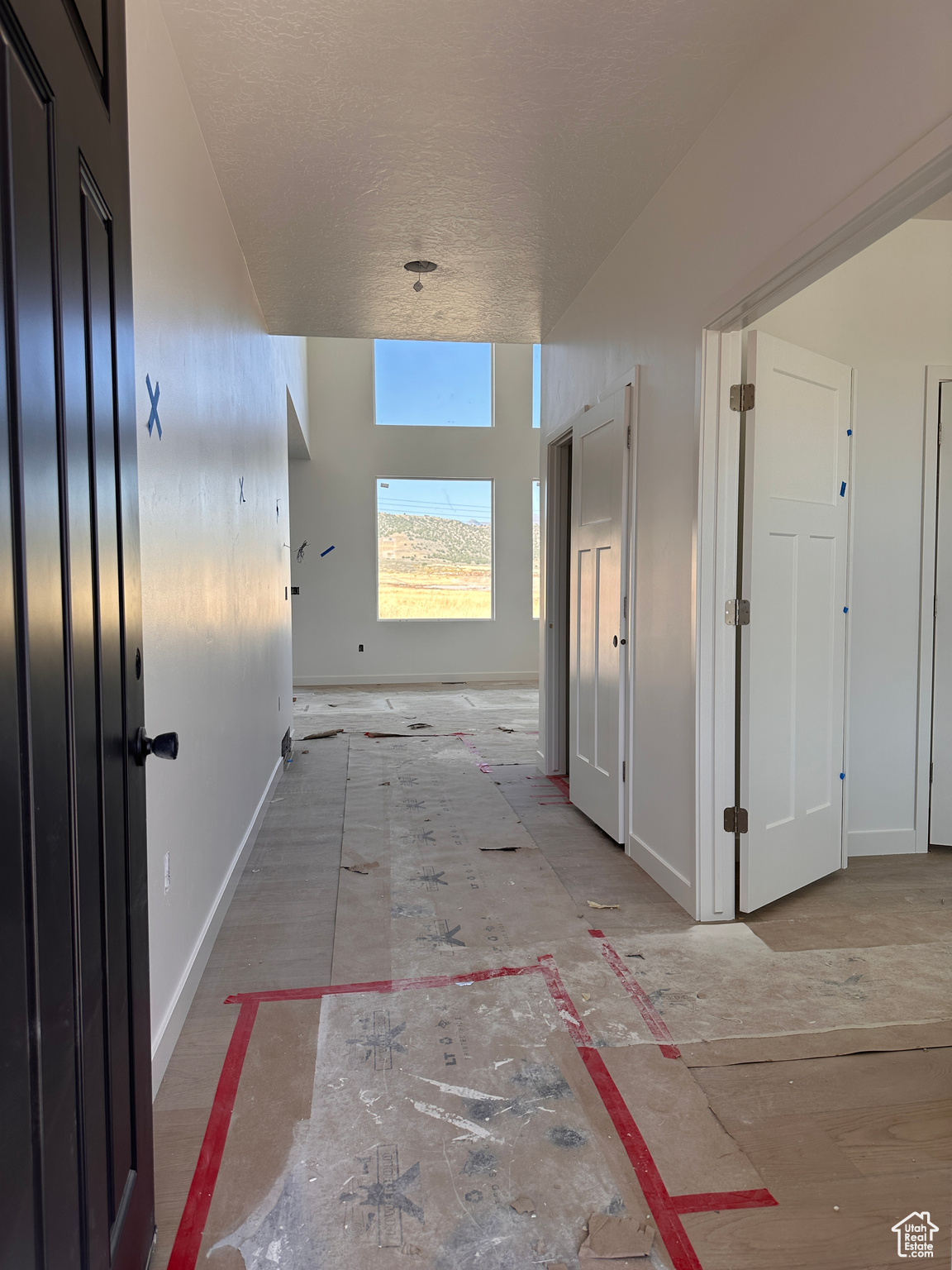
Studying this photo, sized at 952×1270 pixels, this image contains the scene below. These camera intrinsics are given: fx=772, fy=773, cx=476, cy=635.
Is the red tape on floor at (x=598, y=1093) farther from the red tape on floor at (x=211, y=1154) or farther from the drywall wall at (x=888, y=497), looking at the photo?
the drywall wall at (x=888, y=497)

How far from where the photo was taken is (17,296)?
82 cm

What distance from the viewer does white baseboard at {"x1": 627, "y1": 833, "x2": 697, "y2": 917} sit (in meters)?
2.92

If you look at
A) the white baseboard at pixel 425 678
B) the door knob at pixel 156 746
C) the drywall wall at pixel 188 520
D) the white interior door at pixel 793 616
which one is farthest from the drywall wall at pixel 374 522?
the door knob at pixel 156 746

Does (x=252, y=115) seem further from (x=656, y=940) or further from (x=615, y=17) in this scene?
(x=656, y=940)

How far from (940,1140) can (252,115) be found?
11.5ft

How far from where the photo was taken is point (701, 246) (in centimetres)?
277

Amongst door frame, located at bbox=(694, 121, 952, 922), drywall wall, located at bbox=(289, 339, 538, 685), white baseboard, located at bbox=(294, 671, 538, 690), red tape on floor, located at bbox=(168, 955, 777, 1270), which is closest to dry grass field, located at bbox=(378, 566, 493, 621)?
drywall wall, located at bbox=(289, 339, 538, 685)

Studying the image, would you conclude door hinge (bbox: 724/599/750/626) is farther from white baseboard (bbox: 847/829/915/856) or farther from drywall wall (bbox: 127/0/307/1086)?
drywall wall (bbox: 127/0/307/1086)

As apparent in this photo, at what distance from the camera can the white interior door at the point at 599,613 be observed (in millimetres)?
3646

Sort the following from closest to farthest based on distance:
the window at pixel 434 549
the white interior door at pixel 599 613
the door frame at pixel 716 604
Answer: the door frame at pixel 716 604 < the white interior door at pixel 599 613 < the window at pixel 434 549

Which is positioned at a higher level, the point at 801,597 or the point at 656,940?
the point at 801,597

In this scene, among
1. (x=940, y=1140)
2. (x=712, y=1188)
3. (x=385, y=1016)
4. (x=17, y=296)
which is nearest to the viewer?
(x=17, y=296)

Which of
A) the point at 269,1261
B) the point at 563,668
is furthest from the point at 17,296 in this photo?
the point at 563,668

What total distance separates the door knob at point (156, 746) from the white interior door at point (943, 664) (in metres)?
3.48
